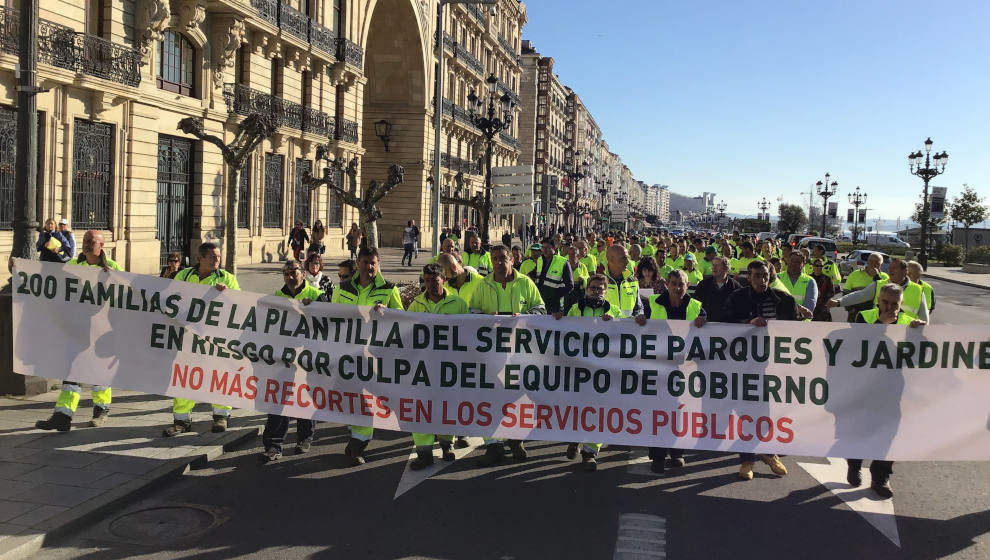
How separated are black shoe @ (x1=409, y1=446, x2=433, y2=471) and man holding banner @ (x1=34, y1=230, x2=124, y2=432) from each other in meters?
2.84

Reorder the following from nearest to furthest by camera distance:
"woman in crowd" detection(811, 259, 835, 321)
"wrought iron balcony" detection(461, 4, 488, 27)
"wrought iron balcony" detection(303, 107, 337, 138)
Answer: "woman in crowd" detection(811, 259, 835, 321) → "wrought iron balcony" detection(303, 107, 337, 138) → "wrought iron balcony" detection(461, 4, 488, 27)

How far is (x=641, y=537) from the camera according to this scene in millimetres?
5508

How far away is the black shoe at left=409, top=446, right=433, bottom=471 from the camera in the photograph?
23.0 ft

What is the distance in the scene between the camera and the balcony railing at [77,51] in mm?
16469

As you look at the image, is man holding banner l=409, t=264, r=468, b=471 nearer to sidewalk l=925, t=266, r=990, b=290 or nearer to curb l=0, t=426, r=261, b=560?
curb l=0, t=426, r=261, b=560

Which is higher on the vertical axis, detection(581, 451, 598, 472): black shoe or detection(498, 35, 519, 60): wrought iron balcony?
detection(498, 35, 519, 60): wrought iron balcony

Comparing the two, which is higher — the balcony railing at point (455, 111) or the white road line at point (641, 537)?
the balcony railing at point (455, 111)

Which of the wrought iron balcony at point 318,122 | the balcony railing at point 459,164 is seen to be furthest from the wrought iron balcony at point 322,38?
the balcony railing at point 459,164

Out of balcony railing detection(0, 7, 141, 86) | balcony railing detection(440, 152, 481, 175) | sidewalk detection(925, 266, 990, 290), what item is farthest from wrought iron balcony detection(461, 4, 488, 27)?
balcony railing detection(0, 7, 141, 86)

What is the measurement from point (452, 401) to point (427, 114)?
39.3 m

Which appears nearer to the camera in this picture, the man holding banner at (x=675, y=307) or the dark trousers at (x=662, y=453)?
the dark trousers at (x=662, y=453)

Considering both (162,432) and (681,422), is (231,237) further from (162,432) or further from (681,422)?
(681,422)

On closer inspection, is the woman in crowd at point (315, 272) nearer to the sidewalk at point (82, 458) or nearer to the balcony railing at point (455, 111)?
the sidewalk at point (82, 458)

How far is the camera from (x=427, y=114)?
4462cm
